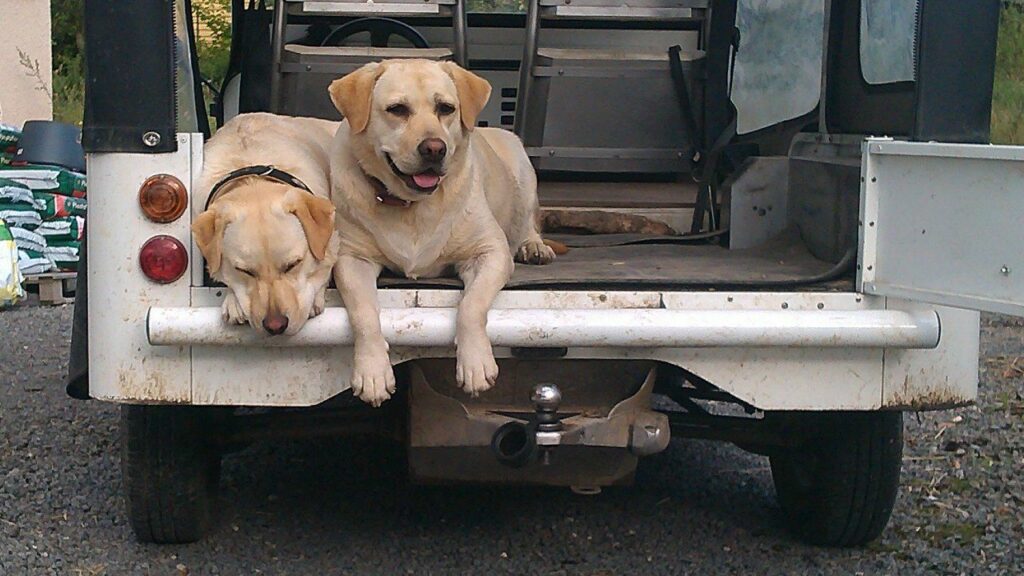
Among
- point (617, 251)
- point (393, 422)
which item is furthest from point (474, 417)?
point (617, 251)

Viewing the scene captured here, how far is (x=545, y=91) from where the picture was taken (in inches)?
199

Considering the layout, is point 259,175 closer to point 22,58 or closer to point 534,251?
point 534,251

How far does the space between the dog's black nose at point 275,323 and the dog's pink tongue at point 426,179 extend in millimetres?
573

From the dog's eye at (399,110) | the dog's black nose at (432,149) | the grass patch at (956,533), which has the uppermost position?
the dog's eye at (399,110)

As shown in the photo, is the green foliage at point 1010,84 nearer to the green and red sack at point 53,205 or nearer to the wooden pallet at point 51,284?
the green and red sack at point 53,205

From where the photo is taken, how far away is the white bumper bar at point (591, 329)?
3150 mm

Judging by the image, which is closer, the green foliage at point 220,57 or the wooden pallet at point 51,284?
the green foliage at point 220,57

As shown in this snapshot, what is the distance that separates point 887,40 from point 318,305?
1870mm

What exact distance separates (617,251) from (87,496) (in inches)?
73.2

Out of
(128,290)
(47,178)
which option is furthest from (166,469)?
(47,178)

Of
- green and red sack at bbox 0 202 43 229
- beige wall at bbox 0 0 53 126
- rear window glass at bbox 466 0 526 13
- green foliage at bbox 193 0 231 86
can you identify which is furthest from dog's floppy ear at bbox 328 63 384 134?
beige wall at bbox 0 0 53 126

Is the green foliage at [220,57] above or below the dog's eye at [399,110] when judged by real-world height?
above

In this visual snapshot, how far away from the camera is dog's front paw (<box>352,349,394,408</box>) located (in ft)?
10.3

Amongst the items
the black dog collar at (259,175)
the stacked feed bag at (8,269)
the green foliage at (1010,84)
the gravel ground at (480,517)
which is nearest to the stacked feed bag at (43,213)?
the stacked feed bag at (8,269)
